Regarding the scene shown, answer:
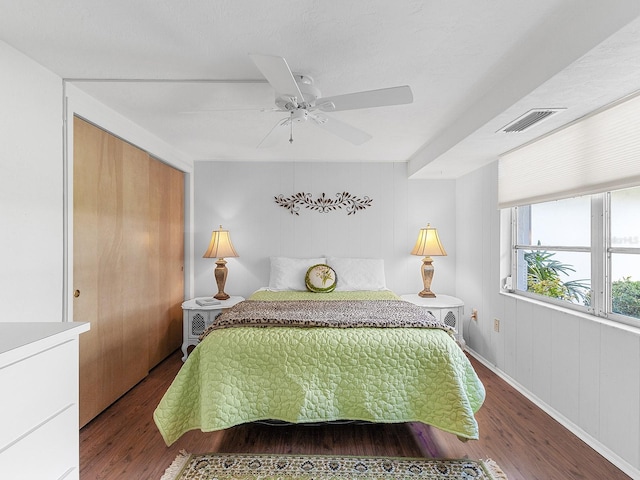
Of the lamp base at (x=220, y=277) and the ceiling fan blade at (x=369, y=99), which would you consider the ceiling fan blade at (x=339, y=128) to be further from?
the lamp base at (x=220, y=277)

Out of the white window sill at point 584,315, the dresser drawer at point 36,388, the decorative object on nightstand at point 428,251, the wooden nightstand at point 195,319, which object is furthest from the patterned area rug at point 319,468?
the decorative object on nightstand at point 428,251

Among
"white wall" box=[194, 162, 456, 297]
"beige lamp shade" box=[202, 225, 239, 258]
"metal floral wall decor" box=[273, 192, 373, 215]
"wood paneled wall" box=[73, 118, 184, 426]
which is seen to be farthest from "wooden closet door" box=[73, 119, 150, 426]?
"metal floral wall decor" box=[273, 192, 373, 215]

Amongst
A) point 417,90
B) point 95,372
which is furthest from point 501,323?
point 95,372

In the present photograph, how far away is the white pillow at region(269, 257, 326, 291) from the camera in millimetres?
3656

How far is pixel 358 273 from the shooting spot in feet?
12.2

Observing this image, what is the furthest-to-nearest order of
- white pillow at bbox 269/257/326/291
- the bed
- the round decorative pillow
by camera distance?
white pillow at bbox 269/257/326/291 → the round decorative pillow → the bed

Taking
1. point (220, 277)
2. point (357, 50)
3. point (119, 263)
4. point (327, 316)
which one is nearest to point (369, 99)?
point (357, 50)

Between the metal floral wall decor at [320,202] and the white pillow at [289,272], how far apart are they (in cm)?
61

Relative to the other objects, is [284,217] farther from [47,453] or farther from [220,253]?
[47,453]

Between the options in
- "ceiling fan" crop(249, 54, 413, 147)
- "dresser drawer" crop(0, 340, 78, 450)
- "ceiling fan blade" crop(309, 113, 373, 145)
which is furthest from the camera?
"ceiling fan blade" crop(309, 113, 373, 145)

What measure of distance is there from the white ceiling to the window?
0.60 m

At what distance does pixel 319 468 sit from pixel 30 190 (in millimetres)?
2172

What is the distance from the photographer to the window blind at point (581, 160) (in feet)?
5.91

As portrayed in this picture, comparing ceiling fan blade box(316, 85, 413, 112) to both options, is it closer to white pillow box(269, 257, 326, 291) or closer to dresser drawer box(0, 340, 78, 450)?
dresser drawer box(0, 340, 78, 450)
